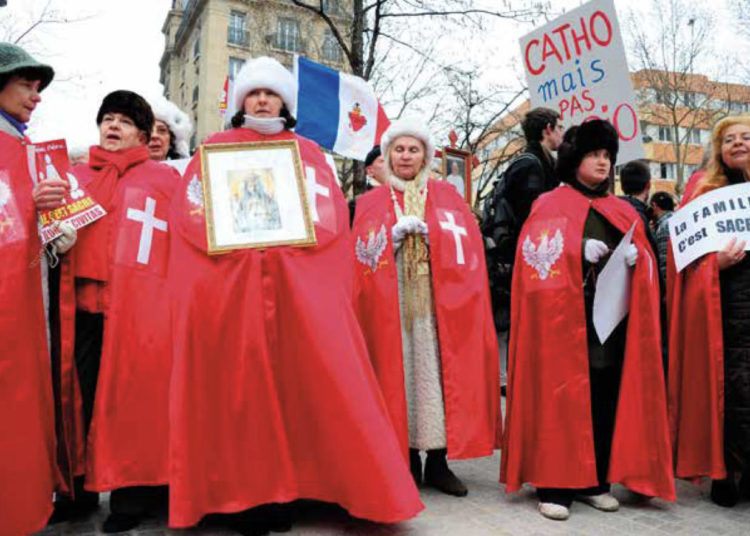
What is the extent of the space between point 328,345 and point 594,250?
1.55 meters

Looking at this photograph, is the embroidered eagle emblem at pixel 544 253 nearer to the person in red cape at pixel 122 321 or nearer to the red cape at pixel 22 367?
the person in red cape at pixel 122 321

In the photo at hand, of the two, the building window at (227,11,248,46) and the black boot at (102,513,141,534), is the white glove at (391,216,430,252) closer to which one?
the black boot at (102,513,141,534)

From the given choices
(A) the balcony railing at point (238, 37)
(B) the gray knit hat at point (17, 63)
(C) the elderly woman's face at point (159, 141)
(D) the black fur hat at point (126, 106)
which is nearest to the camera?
(B) the gray knit hat at point (17, 63)

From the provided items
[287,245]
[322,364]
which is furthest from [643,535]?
[287,245]

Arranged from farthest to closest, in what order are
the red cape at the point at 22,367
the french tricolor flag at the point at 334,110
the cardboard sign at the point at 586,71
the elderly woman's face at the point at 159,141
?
the french tricolor flag at the point at 334,110 < the cardboard sign at the point at 586,71 < the elderly woman's face at the point at 159,141 < the red cape at the point at 22,367

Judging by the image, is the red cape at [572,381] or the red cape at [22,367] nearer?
the red cape at [22,367]

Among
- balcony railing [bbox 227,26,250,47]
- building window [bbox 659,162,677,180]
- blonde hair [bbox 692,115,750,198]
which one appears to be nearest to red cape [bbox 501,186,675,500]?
blonde hair [bbox 692,115,750,198]

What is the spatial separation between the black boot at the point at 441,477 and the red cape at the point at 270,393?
0.86 meters

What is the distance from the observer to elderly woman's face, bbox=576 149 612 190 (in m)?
3.73

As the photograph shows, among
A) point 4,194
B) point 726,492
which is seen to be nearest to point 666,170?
point 726,492

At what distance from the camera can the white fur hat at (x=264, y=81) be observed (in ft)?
11.4

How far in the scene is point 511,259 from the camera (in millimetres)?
5285

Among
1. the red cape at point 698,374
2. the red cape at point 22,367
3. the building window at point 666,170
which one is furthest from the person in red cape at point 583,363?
the building window at point 666,170

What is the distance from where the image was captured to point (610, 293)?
3.66 meters
